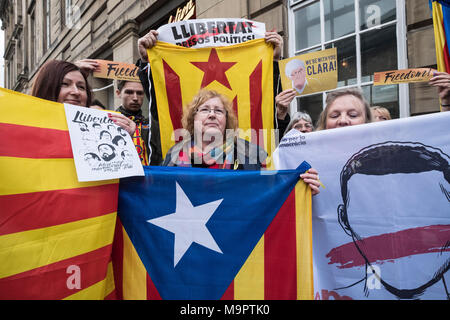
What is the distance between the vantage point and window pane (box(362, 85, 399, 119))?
10.3 feet

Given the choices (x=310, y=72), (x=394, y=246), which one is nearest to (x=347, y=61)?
(x=310, y=72)

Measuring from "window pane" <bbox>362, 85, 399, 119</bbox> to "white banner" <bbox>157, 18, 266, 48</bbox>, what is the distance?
1907mm

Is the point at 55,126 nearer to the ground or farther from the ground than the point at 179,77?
nearer to the ground

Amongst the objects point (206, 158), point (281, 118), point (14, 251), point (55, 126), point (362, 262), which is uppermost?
point (281, 118)

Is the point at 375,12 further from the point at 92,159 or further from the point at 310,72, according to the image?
the point at 92,159

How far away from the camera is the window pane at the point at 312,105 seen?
3.88m

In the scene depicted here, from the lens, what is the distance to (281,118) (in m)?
2.27

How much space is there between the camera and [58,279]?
1078 mm

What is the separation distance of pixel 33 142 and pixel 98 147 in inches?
9.7

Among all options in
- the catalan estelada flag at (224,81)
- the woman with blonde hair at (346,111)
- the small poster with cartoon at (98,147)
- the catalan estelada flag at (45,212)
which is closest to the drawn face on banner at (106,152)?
the small poster with cartoon at (98,147)

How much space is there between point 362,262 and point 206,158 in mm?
1124

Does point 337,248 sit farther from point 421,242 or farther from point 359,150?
point 359,150

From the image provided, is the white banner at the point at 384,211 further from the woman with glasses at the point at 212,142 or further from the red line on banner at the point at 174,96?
the red line on banner at the point at 174,96

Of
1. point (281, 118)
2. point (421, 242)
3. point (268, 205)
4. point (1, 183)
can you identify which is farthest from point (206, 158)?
point (421, 242)
